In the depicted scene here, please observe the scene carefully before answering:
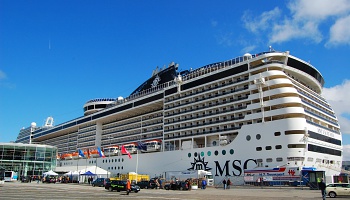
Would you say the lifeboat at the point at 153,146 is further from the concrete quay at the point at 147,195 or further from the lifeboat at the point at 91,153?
the concrete quay at the point at 147,195

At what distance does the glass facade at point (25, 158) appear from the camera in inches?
2648

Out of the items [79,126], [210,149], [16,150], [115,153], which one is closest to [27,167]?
[16,150]

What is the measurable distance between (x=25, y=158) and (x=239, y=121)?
47560 millimetres

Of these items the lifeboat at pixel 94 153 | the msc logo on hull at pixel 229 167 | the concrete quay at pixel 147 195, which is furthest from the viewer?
the lifeboat at pixel 94 153

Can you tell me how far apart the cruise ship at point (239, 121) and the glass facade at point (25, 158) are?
1525cm

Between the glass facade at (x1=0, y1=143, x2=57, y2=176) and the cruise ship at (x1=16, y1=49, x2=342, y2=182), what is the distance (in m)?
15.3

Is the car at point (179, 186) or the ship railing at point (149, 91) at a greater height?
the ship railing at point (149, 91)

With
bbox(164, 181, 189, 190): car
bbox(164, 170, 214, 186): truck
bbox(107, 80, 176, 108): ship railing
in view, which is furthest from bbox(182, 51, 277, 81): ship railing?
bbox(164, 181, 189, 190): car

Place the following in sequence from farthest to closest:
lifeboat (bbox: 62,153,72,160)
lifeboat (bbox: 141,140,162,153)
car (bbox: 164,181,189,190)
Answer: lifeboat (bbox: 62,153,72,160), lifeboat (bbox: 141,140,162,153), car (bbox: 164,181,189,190)

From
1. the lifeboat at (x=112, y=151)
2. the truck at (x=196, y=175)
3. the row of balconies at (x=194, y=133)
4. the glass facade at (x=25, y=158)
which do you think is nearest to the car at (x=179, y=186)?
the truck at (x=196, y=175)

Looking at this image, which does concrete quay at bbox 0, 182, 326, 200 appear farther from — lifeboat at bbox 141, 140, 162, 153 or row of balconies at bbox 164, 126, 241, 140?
lifeboat at bbox 141, 140, 162, 153

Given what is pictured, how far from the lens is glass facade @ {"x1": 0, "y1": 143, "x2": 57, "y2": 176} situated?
67.2m

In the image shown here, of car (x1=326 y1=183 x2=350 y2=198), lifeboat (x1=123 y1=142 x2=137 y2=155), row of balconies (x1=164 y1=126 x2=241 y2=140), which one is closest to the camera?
car (x1=326 y1=183 x2=350 y2=198)

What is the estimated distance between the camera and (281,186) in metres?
39.7
